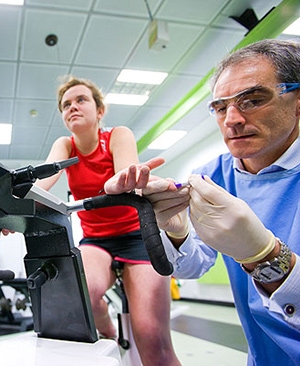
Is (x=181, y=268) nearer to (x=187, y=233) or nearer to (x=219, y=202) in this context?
(x=187, y=233)

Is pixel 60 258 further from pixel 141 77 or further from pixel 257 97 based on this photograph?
pixel 141 77

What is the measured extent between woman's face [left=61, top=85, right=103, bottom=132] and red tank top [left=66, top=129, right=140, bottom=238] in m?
0.12

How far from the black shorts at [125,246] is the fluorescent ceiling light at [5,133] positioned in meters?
4.96

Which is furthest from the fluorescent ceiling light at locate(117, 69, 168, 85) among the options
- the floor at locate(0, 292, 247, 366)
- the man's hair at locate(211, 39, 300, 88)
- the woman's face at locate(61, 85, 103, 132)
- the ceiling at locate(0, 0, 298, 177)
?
the man's hair at locate(211, 39, 300, 88)

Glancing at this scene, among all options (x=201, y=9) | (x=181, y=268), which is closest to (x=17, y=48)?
(x=201, y=9)

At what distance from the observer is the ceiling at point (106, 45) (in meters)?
3.40

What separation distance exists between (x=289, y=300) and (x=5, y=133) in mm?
6432

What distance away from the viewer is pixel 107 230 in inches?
68.8

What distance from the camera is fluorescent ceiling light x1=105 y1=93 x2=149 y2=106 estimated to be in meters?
5.23

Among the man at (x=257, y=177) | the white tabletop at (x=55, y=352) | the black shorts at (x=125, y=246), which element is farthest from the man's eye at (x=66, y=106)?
the white tabletop at (x=55, y=352)

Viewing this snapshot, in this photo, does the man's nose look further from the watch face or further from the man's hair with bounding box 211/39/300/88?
the watch face

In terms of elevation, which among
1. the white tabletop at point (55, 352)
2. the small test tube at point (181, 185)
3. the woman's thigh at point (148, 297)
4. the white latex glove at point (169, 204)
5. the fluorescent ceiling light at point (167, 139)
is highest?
the fluorescent ceiling light at point (167, 139)

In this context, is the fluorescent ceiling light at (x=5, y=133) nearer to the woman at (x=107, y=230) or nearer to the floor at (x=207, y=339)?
the floor at (x=207, y=339)

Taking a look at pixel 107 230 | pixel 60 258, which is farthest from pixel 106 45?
pixel 60 258
